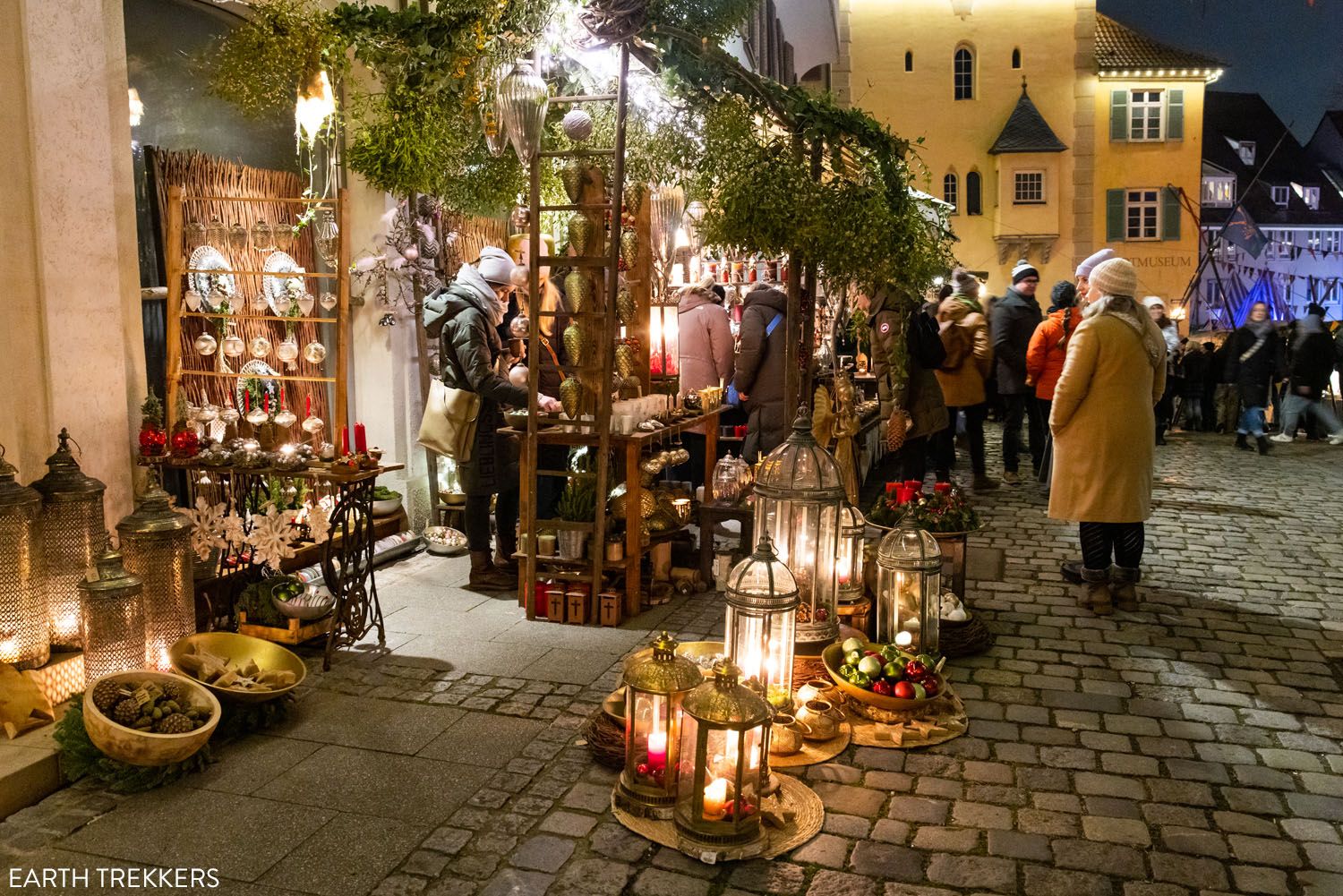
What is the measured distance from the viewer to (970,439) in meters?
10.6

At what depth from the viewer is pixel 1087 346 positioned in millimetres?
6246

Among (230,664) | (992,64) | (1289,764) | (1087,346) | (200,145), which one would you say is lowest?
(1289,764)

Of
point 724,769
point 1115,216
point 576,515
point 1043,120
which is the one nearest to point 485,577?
point 576,515

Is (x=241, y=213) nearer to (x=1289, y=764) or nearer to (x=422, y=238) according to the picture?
(x=422, y=238)

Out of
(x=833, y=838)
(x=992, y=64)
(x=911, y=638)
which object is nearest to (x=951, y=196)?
(x=992, y=64)

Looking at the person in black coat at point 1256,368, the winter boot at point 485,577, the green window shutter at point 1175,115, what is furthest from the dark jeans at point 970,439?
the green window shutter at point 1175,115

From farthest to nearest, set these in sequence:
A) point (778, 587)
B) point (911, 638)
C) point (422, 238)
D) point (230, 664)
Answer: point (422, 238), point (911, 638), point (230, 664), point (778, 587)

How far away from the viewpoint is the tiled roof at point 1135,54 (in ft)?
91.7

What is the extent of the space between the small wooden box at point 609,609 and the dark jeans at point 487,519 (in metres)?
1.14

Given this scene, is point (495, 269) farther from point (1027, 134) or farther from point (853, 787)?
point (1027, 134)

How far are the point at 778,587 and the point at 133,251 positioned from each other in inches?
149

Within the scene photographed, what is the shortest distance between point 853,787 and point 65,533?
3.57 metres

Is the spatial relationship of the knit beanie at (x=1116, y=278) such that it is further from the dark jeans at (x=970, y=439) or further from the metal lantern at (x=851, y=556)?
the dark jeans at (x=970, y=439)

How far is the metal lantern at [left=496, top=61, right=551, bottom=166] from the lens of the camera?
20.3 ft
